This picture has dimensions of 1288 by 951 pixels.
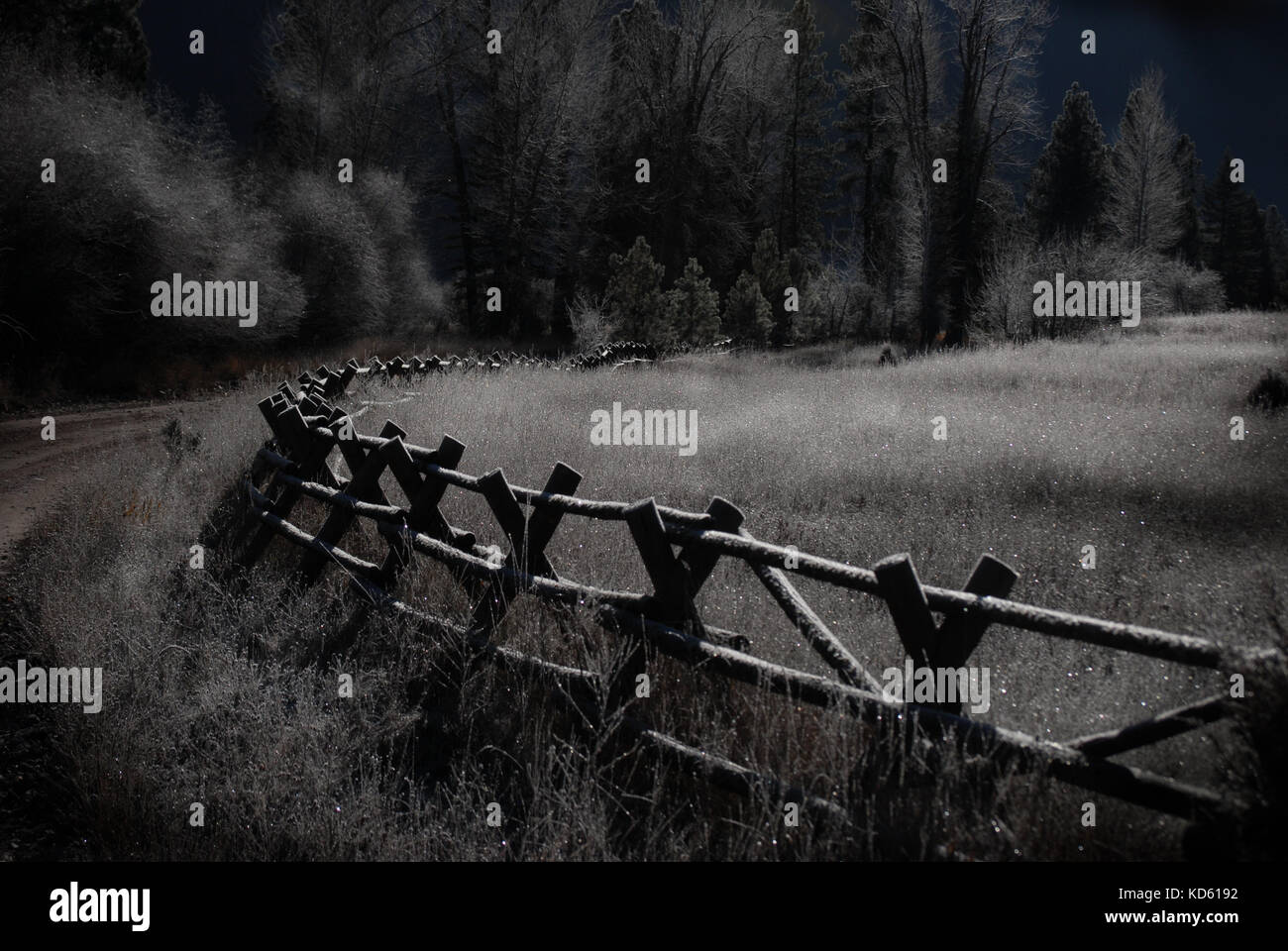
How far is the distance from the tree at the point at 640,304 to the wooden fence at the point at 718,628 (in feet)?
66.1

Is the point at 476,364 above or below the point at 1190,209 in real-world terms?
below

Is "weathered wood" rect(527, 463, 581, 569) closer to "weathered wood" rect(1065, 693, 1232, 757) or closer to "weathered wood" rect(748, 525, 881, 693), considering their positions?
"weathered wood" rect(748, 525, 881, 693)

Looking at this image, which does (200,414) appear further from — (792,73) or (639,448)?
(792,73)

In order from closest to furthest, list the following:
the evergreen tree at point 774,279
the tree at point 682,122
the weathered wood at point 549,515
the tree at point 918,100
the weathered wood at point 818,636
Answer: the weathered wood at point 818,636 → the weathered wood at point 549,515 → the tree at point 918,100 → the evergreen tree at point 774,279 → the tree at point 682,122

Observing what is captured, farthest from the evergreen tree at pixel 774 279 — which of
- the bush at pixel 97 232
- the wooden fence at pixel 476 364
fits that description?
the bush at pixel 97 232

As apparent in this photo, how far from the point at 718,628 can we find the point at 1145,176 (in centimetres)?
4315

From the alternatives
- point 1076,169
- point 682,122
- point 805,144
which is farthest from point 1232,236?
point 682,122

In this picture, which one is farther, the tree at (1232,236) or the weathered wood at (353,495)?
the tree at (1232,236)

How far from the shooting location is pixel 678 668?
3.84 metres

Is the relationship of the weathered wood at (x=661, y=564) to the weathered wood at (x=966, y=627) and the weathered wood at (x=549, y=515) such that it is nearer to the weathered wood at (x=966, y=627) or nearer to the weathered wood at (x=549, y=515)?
the weathered wood at (x=549, y=515)

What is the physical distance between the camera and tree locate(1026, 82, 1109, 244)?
44469 mm

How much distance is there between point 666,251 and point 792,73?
1232 cm

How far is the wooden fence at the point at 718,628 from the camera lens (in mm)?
2393

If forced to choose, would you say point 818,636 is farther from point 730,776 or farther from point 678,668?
point 678,668
